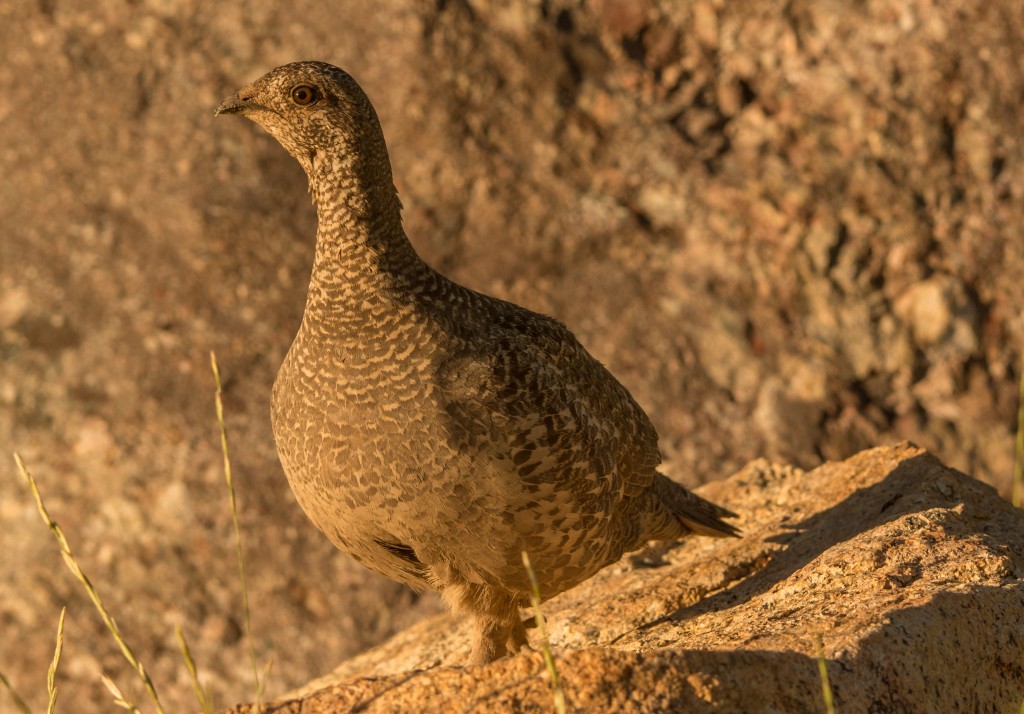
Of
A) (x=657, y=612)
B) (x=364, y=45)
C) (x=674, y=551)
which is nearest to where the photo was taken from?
(x=657, y=612)

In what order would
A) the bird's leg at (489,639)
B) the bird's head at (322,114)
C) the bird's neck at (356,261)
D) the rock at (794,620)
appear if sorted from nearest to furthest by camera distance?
the rock at (794,620) → the bird's neck at (356,261) → the bird's head at (322,114) → the bird's leg at (489,639)

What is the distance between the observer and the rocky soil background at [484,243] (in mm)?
7598

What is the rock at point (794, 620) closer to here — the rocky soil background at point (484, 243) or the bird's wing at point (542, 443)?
the bird's wing at point (542, 443)

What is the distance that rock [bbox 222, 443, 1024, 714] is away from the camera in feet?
10.9

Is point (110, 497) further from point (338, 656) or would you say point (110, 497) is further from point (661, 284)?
point (661, 284)

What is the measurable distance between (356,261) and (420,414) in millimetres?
731

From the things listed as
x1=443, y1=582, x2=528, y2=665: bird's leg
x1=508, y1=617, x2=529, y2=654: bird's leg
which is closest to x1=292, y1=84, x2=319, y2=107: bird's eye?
x1=443, y1=582, x2=528, y2=665: bird's leg

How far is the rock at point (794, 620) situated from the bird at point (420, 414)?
486 mm

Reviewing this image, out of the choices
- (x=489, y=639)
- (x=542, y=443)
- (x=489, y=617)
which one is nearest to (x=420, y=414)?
(x=542, y=443)

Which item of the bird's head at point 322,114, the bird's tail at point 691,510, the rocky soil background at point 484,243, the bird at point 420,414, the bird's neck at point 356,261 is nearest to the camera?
the bird at point 420,414

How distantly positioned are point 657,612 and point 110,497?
3.99m

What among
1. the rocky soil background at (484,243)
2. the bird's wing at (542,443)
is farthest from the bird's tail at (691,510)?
the rocky soil background at (484,243)

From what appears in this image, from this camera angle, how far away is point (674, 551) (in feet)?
20.5

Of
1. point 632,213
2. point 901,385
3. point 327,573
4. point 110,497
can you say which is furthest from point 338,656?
point 901,385
